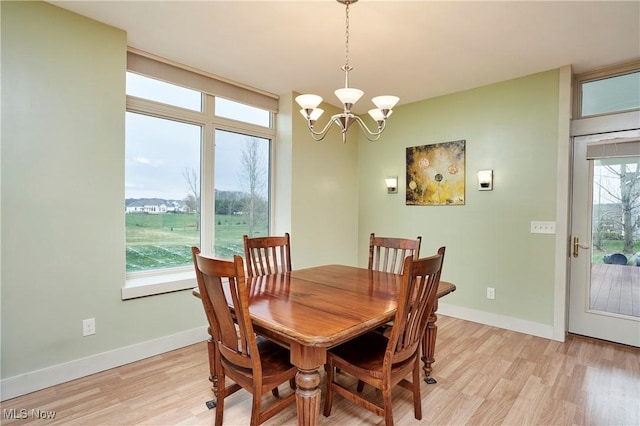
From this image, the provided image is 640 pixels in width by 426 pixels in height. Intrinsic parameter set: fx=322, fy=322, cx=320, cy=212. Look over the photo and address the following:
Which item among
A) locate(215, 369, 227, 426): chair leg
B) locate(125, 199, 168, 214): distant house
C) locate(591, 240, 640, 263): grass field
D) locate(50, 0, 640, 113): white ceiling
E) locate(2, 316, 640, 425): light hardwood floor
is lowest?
locate(2, 316, 640, 425): light hardwood floor

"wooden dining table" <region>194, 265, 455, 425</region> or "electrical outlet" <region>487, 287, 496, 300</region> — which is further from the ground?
"wooden dining table" <region>194, 265, 455, 425</region>

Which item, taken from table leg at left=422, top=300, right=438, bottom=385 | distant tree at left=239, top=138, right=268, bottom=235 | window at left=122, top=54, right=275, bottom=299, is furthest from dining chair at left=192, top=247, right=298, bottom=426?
distant tree at left=239, top=138, right=268, bottom=235

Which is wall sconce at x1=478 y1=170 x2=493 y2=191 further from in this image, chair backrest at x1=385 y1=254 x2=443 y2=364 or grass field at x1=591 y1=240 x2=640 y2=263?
chair backrest at x1=385 y1=254 x2=443 y2=364

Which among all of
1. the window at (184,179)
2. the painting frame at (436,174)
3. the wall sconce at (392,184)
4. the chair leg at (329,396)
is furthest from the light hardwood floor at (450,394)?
the wall sconce at (392,184)

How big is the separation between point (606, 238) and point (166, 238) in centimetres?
425

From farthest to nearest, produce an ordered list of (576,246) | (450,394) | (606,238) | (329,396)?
(576,246), (606,238), (450,394), (329,396)

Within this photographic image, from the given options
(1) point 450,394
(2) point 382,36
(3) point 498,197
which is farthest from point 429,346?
(2) point 382,36

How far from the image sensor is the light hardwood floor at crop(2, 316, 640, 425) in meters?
1.93

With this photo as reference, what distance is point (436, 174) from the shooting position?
Result: 157 inches

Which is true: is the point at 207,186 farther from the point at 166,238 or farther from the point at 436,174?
the point at 436,174

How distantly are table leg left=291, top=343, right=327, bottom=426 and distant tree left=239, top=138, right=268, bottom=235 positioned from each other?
255 centimetres

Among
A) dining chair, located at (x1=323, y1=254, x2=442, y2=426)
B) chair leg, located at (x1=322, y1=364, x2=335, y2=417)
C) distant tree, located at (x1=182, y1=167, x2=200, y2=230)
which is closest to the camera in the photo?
dining chair, located at (x1=323, y1=254, x2=442, y2=426)

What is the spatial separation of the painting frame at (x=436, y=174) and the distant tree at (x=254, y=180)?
73.9 inches

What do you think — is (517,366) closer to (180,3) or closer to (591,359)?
(591,359)
